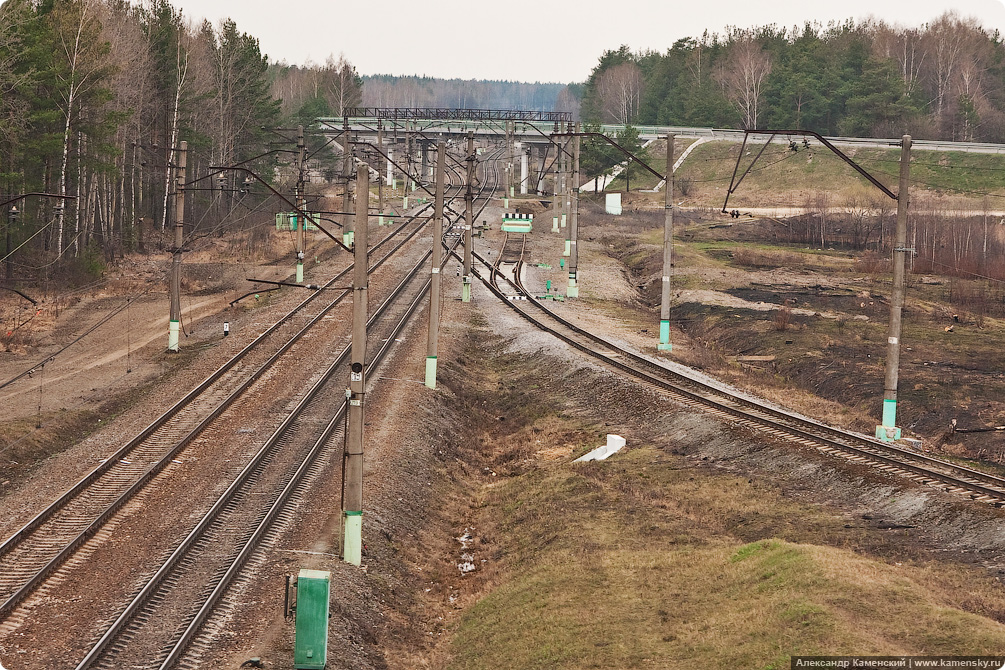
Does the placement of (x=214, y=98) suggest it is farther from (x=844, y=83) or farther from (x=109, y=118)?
(x=844, y=83)

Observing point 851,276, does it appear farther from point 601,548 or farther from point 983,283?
point 601,548

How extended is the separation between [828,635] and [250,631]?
27.5 ft

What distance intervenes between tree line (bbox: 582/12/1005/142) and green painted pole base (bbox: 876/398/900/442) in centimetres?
7438

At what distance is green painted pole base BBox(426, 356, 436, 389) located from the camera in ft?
106

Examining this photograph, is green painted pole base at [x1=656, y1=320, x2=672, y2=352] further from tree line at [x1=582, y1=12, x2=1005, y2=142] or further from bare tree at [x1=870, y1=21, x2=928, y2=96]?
bare tree at [x1=870, y1=21, x2=928, y2=96]

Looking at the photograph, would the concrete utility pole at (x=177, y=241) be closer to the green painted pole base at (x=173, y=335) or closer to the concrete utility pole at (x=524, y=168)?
the green painted pole base at (x=173, y=335)

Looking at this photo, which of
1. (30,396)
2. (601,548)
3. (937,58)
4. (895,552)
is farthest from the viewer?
(937,58)

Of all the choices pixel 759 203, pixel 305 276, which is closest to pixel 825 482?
pixel 305 276

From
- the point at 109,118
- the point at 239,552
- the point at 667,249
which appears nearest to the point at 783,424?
Result: the point at 667,249

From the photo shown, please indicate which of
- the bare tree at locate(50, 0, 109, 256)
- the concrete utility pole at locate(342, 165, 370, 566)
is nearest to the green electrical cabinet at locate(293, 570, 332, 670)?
the concrete utility pole at locate(342, 165, 370, 566)

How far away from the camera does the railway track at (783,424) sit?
2086 centimetres

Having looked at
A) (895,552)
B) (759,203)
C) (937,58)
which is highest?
(937,58)

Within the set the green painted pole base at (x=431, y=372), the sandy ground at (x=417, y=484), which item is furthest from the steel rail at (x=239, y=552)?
the green painted pole base at (x=431, y=372)

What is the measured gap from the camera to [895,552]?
17891 mm
